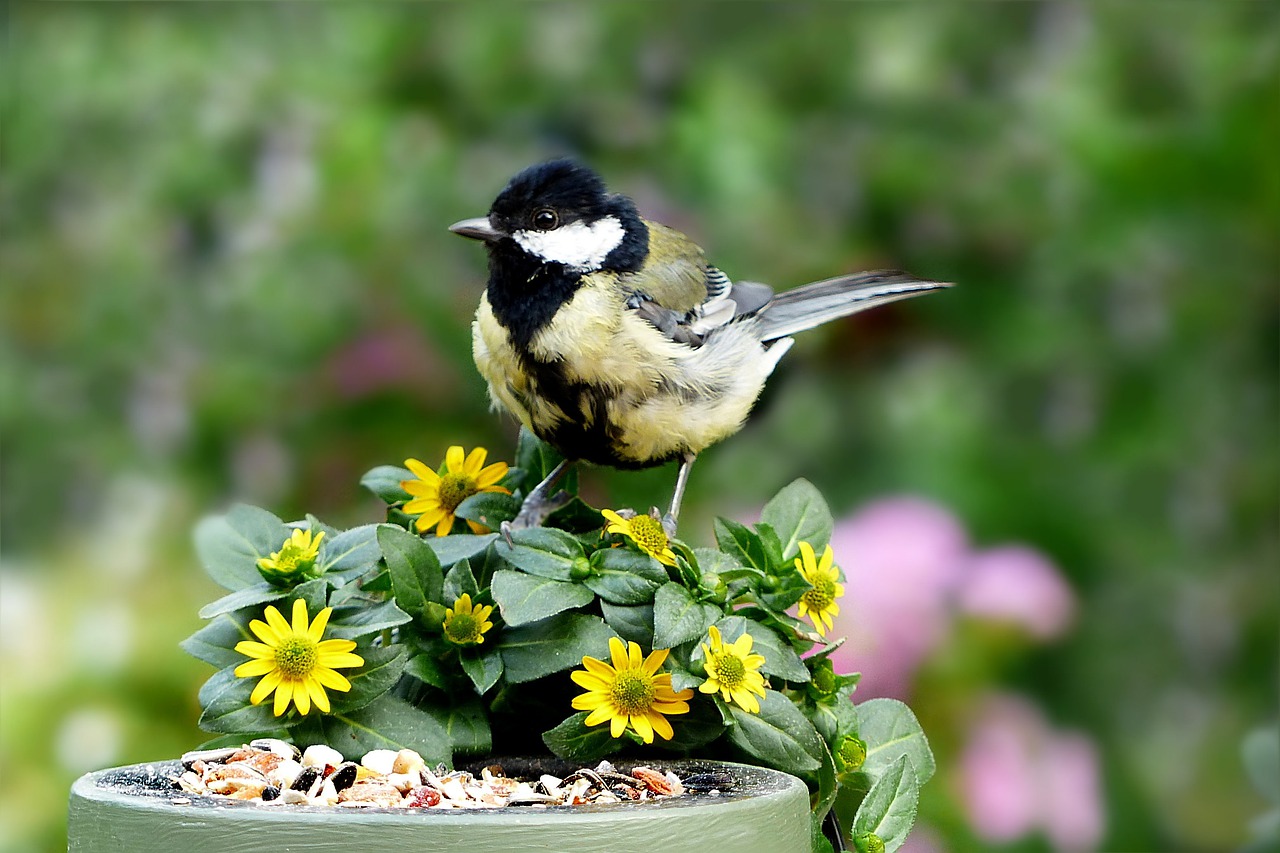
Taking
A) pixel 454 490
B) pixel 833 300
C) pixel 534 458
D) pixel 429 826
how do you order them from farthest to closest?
1. pixel 833 300
2. pixel 534 458
3. pixel 454 490
4. pixel 429 826

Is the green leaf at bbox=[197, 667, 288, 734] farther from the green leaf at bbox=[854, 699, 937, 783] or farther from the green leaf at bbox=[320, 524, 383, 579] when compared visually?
the green leaf at bbox=[854, 699, 937, 783]

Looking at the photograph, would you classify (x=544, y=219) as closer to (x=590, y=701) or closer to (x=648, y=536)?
(x=648, y=536)

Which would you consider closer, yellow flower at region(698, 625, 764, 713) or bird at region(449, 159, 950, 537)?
yellow flower at region(698, 625, 764, 713)

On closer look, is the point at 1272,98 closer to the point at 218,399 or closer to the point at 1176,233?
the point at 1176,233

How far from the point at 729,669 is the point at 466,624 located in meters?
0.19

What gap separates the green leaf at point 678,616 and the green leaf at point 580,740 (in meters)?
0.08

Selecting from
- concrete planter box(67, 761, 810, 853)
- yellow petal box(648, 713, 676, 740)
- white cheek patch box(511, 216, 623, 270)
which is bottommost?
yellow petal box(648, 713, 676, 740)

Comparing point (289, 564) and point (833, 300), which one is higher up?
point (833, 300)

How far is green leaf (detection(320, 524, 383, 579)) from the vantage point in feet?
3.30

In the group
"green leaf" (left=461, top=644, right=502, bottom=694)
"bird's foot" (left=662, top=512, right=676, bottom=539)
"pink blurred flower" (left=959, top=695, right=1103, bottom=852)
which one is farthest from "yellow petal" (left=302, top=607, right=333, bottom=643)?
"pink blurred flower" (left=959, top=695, right=1103, bottom=852)

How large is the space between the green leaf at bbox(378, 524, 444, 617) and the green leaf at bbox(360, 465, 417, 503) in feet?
0.64

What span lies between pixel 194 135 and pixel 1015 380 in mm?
1375

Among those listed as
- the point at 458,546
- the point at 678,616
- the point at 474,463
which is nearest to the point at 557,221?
the point at 474,463

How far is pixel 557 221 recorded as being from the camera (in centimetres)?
123
